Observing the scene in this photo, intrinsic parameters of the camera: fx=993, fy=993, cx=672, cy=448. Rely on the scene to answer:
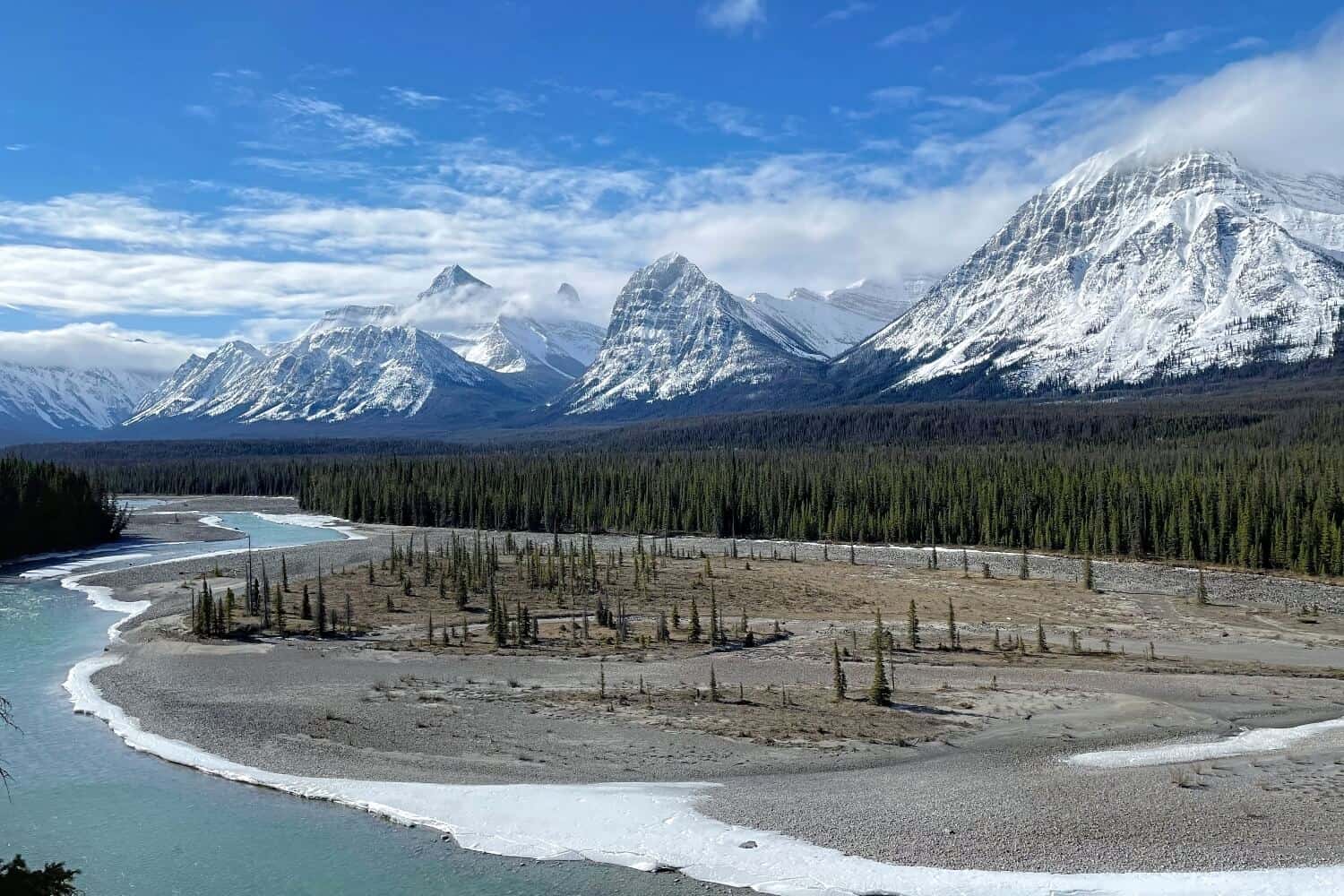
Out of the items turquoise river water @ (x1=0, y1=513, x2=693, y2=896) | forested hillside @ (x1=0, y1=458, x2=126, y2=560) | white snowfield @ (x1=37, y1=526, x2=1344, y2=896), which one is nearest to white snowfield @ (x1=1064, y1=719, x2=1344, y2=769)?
white snowfield @ (x1=37, y1=526, x2=1344, y2=896)

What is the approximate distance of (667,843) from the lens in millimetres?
27672

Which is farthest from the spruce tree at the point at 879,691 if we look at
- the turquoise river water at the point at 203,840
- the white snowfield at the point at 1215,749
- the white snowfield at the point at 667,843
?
the turquoise river water at the point at 203,840

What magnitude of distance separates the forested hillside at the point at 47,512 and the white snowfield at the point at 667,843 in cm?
8485

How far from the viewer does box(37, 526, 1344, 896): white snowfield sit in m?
24.7

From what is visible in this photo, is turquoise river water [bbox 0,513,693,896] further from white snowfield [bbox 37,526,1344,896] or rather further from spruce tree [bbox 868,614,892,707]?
spruce tree [bbox 868,614,892,707]

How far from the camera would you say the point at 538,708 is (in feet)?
137

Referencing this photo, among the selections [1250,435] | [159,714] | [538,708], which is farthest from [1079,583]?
[1250,435]

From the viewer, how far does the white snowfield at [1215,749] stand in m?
34.3

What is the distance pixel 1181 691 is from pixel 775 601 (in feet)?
110

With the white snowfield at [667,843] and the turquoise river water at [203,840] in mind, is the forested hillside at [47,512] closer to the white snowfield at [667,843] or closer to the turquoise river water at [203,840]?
the turquoise river water at [203,840]

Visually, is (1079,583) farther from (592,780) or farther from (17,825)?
(17,825)

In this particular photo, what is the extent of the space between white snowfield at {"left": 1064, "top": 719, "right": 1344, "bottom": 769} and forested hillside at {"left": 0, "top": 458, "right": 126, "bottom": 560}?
351ft

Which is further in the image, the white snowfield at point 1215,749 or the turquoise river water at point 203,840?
the white snowfield at point 1215,749

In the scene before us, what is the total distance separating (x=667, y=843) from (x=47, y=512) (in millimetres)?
108637
